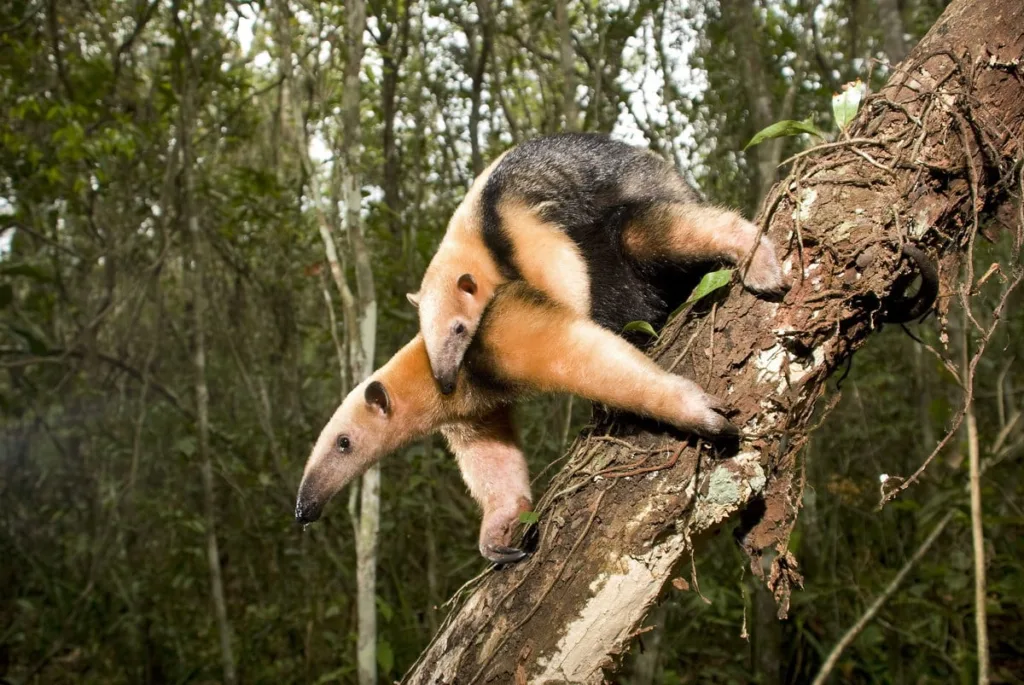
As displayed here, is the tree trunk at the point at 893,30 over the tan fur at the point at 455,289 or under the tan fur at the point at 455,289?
over

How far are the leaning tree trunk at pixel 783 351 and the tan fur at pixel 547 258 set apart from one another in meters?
0.81

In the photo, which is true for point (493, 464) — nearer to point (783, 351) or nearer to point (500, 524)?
point (500, 524)

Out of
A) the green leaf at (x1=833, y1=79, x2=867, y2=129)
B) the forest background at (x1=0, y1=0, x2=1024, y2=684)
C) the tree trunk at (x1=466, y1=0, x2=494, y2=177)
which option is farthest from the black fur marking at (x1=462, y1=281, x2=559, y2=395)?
the tree trunk at (x1=466, y1=0, x2=494, y2=177)

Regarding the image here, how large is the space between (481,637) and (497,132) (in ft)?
23.2

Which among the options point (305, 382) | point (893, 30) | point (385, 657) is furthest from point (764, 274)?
point (305, 382)

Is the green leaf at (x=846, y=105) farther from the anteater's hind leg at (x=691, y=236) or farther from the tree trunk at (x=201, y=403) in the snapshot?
the tree trunk at (x=201, y=403)

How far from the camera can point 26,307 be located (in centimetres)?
768

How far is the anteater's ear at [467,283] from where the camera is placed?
3.29 metres

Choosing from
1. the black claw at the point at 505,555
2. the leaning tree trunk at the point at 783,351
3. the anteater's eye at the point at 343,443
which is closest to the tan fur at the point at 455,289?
the anteater's eye at the point at 343,443

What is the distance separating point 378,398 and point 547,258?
0.94m

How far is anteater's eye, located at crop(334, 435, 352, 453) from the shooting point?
11.5 feet

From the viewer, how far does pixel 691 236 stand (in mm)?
2732

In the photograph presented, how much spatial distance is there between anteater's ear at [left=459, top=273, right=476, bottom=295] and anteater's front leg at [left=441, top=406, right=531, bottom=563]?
1.83ft

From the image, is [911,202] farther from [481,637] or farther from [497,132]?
[497,132]
